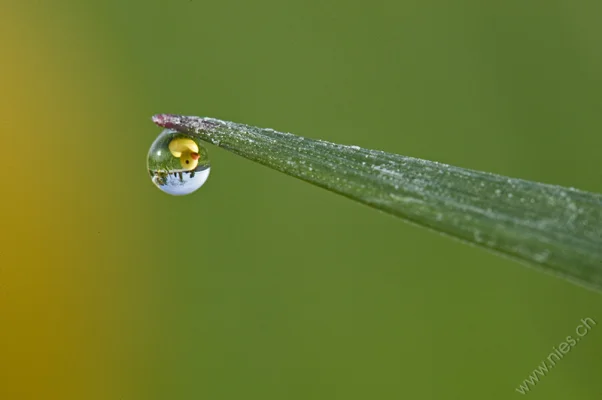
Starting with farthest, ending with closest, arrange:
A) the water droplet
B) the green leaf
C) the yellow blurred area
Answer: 1. the yellow blurred area
2. the water droplet
3. the green leaf

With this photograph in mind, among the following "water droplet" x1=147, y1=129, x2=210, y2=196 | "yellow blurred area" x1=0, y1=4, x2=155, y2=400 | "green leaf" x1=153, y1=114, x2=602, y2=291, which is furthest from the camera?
"yellow blurred area" x1=0, y1=4, x2=155, y2=400

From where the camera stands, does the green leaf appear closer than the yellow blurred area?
Yes

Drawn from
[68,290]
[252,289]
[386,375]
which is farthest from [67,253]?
[386,375]

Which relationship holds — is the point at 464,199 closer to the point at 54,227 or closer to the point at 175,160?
the point at 175,160

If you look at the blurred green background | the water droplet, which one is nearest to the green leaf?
the water droplet

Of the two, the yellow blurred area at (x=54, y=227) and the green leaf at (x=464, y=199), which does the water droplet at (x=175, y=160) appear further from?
the yellow blurred area at (x=54, y=227)

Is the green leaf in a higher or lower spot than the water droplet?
lower

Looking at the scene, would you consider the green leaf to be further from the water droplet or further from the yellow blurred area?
the yellow blurred area
